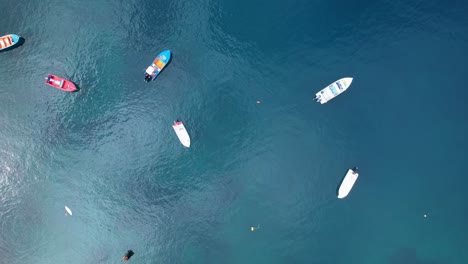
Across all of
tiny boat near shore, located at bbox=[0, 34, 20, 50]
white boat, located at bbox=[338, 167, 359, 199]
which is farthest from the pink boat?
white boat, located at bbox=[338, 167, 359, 199]

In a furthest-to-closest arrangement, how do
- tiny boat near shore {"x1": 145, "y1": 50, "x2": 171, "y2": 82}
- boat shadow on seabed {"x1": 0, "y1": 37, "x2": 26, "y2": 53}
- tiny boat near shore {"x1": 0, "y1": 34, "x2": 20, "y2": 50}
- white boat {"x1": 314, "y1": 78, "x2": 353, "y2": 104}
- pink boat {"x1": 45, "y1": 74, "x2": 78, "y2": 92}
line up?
boat shadow on seabed {"x1": 0, "y1": 37, "x2": 26, "y2": 53} < pink boat {"x1": 45, "y1": 74, "x2": 78, "y2": 92} < tiny boat near shore {"x1": 145, "y1": 50, "x2": 171, "y2": 82} < tiny boat near shore {"x1": 0, "y1": 34, "x2": 20, "y2": 50} < white boat {"x1": 314, "y1": 78, "x2": 353, "y2": 104}

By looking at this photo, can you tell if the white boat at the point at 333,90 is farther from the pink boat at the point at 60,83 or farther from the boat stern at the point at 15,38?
the boat stern at the point at 15,38

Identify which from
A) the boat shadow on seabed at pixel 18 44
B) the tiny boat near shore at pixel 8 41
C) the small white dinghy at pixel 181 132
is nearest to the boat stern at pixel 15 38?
the tiny boat near shore at pixel 8 41

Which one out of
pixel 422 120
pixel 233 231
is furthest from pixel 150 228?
pixel 422 120

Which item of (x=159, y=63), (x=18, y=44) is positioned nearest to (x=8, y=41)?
(x=18, y=44)

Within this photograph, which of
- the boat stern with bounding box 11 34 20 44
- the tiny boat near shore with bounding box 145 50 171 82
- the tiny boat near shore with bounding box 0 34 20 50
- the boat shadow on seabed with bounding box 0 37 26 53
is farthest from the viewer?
the boat shadow on seabed with bounding box 0 37 26 53

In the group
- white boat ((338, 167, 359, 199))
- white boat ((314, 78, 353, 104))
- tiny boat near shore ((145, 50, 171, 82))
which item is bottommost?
white boat ((338, 167, 359, 199))

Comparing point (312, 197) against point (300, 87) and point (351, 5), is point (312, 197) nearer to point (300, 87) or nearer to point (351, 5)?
point (300, 87)

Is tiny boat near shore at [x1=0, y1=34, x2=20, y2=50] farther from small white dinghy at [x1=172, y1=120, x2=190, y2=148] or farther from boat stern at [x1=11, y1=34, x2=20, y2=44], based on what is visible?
small white dinghy at [x1=172, y1=120, x2=190, y2=148]

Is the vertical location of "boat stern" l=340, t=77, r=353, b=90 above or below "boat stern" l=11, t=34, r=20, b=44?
below
